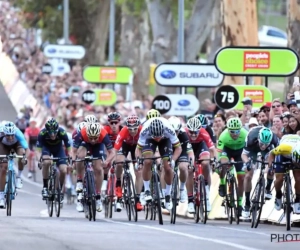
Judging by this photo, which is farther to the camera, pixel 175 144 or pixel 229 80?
pixel 229 80

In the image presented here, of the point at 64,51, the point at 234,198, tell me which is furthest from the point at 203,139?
the point at 64,51

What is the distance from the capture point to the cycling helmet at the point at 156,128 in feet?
71.0

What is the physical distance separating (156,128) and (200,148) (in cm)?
181

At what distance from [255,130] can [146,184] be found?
1874mm

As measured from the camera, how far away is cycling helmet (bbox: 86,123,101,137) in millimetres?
22875

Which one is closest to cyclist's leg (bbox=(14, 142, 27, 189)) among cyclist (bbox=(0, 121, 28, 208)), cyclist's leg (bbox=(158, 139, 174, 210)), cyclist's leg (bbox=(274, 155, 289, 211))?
cyclist (bbox=(0, 121, 28, 208))

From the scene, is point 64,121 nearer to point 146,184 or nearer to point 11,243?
point 146,184

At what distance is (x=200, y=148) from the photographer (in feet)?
76.3

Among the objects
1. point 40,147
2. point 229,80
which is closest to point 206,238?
point 40,147

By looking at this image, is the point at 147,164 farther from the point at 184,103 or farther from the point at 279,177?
the point at 184,103

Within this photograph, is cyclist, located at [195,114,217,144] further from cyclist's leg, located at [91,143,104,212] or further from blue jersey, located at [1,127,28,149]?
blue jersey, located at [1,127,28,149]

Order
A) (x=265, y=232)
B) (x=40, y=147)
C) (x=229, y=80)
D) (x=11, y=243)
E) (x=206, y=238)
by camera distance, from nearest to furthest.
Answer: (x=11, y=243) → (x=206, y=238) → (x=265, y=232) → (x=40, y=147) → (x=229, y=80)

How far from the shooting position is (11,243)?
16328 millimetres

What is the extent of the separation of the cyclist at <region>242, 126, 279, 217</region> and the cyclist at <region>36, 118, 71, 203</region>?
3.43 meters
